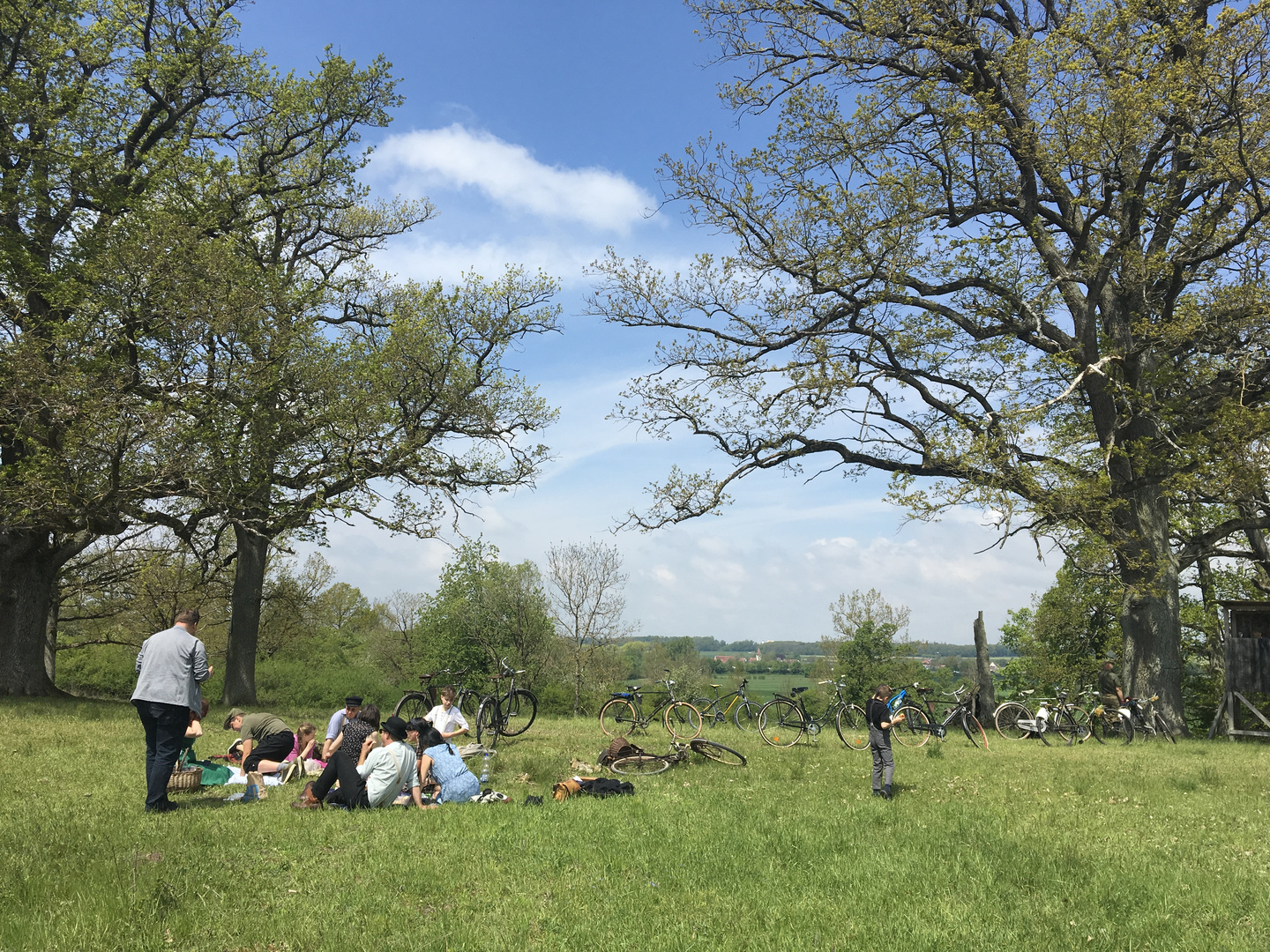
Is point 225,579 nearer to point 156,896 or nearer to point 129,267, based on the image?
point 129,267

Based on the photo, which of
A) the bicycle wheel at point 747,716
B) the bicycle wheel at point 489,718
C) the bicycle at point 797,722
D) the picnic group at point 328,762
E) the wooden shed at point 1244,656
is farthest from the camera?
the wooden shed at point 1244,656

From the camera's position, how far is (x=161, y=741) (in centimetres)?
845

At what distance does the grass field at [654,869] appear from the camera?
525 cm

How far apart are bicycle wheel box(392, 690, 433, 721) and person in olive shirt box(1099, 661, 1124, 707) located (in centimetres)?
1508

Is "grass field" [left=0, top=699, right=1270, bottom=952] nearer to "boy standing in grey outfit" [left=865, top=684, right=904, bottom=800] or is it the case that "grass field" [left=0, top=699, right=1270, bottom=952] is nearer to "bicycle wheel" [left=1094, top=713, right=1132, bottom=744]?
"boy standing in grey outfit" [left=865, top=684, right=904, bottom=800]

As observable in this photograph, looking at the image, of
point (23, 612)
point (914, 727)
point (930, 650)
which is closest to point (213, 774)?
point (914, 727)

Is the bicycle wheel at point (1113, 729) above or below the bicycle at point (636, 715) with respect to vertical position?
below

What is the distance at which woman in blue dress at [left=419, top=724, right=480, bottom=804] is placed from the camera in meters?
9.59

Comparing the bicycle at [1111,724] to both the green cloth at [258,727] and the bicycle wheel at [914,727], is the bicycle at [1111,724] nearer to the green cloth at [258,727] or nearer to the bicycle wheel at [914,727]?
the bicycle wheel at [914,727]

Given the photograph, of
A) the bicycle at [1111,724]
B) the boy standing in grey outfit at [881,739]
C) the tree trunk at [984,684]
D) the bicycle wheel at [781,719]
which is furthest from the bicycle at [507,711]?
the bicycle at [1111,724]

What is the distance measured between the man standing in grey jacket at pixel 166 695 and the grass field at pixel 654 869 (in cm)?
45

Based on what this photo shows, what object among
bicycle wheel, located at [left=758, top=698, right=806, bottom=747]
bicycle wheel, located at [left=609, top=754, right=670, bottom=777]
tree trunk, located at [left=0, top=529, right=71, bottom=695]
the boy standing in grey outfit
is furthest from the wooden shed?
tree trunk, located at [left=0, top=529, right=71, bottom=695]

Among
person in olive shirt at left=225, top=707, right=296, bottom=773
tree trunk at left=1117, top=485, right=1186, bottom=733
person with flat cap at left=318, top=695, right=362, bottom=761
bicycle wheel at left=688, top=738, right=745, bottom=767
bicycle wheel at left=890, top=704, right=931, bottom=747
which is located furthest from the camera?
tree trunk at left=1117, top=485, right=1186, bottom=733

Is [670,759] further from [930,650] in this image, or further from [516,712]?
[930,650]
